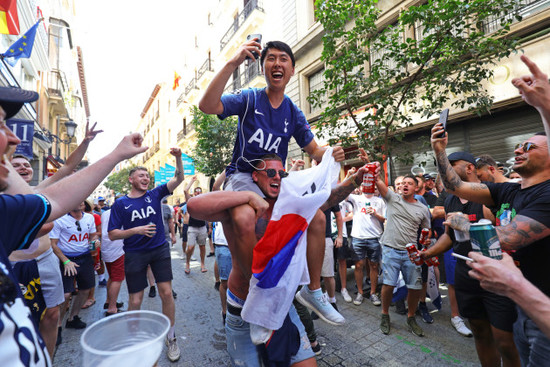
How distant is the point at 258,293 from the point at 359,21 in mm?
5489

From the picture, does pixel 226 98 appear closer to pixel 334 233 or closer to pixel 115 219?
pixel 115 219

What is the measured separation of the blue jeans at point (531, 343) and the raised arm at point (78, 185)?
9.61 ft

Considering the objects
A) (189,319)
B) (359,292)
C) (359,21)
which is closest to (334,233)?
(359,292)

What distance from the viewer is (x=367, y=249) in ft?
19.1

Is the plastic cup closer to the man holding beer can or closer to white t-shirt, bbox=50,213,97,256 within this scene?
the man holding beer can

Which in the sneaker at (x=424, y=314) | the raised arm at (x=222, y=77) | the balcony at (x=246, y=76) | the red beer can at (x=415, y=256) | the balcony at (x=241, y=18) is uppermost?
the balcony at (x=241, y=18)

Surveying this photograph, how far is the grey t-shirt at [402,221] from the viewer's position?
4.56m

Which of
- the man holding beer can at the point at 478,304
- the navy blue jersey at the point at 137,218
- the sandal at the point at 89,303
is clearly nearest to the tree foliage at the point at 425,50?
the man holding beer can at the point at 478,304

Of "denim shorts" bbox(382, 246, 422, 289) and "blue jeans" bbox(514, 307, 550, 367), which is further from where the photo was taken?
"denim shorts" bbox(382, 246, 422, 289)

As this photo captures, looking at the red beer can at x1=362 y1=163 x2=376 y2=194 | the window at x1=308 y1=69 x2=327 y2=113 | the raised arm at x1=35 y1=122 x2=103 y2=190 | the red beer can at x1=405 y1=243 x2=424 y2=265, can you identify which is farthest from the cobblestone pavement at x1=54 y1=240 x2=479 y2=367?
the window at x1=308 y1=69 x2=327 y2=113

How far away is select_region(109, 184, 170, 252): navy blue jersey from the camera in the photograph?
4039mm

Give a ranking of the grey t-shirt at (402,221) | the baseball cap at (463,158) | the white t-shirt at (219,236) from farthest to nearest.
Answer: the white t-shirt at (219,236), the grey t-shirt at (402,221), the baseball cap at (463,158)

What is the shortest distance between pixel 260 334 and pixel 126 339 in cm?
77

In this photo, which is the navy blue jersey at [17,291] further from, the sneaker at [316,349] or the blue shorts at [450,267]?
the blue shorts at [450,267]
